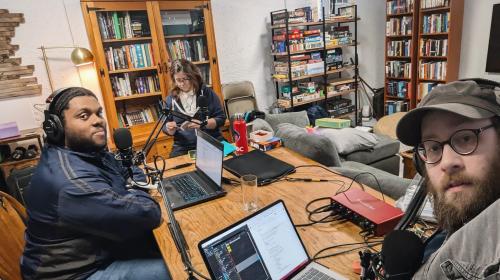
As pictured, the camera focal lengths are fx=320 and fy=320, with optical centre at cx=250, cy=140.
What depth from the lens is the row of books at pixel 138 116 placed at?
12.1 ft

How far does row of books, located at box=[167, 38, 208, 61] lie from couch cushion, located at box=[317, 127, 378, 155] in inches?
74.1

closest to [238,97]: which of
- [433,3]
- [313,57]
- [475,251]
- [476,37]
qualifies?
[313,57]

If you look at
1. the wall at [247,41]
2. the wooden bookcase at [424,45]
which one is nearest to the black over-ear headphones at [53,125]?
the wall at [247,41]

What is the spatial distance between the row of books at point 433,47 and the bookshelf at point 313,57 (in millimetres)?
923

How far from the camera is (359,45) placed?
5383 mm

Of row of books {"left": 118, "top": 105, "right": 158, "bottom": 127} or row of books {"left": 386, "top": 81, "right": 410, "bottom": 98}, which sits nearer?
row of books {"left": 118, "top": 105, "right": 158, "bottom": 127}

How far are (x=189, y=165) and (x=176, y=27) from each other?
2203mm

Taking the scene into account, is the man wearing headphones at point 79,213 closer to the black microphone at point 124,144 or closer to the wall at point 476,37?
the black microphone at point 124,144

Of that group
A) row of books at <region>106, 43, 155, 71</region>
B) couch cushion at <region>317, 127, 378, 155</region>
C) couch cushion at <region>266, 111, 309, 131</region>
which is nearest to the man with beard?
couch cushion at <region>317, 127, 378, 155</region>

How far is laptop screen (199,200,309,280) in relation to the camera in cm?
90

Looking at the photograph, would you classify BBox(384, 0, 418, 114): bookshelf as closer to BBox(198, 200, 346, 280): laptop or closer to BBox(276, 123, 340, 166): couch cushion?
BBox(276, 123, 340, 166): couch cushion

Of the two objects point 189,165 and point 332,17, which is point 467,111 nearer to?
point 189,165

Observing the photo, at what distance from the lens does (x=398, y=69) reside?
4.95 metres

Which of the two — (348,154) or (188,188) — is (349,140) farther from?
(188,188)
